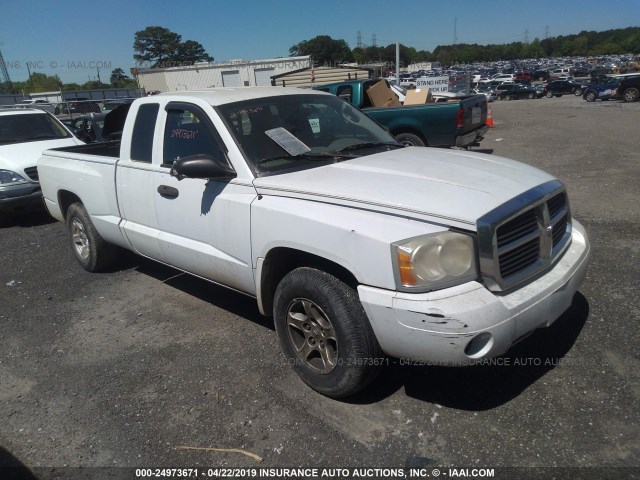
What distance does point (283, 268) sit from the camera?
322cm

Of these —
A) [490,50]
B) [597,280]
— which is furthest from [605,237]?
[490,50]

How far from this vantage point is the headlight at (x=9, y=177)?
747cm

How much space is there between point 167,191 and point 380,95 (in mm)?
8491

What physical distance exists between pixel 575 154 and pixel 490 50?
175 metres

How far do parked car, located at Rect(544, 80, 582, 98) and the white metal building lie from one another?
63.7 ft

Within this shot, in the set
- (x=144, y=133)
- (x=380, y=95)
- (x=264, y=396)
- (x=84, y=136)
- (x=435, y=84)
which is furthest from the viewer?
(x=435, y=84)

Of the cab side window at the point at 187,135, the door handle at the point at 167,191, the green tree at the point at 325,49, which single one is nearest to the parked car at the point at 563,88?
the cab side window at the point at 187,135

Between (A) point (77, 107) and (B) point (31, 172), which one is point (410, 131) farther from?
(A) point (77, 107)

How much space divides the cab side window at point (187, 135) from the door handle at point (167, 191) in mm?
188

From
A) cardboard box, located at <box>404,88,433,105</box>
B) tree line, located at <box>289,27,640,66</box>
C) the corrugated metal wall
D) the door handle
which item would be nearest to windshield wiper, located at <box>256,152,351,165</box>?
the door handle

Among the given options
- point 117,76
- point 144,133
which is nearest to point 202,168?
point 144,133

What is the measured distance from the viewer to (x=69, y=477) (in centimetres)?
260

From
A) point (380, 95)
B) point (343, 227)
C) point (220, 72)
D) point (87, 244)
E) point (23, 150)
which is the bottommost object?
point (87, 244)

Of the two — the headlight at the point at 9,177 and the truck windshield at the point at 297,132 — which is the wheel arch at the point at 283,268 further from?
the headlight at the point at 9,177
